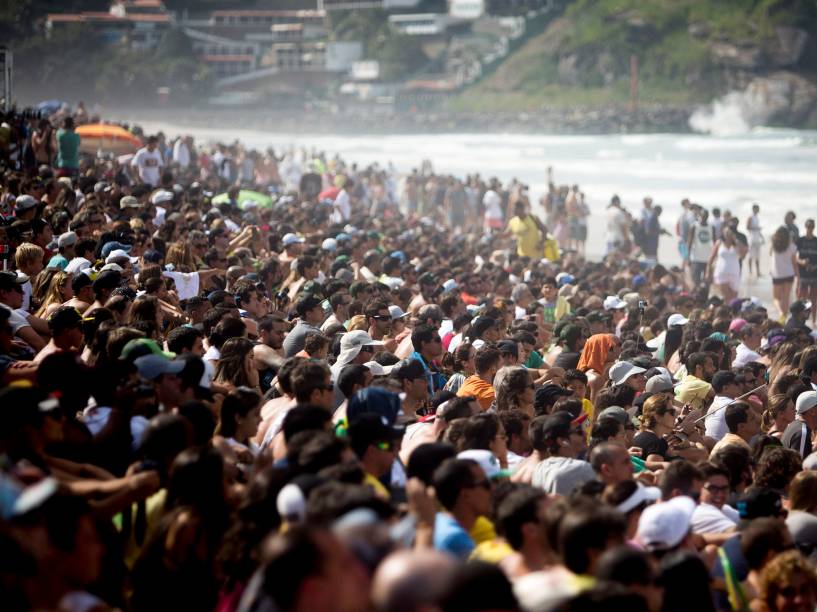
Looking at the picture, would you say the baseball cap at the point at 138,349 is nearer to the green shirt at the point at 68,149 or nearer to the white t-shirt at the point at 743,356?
the white t-shirt at the point at 743,356

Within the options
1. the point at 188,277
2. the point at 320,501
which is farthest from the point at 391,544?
the point at 188,277

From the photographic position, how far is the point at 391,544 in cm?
368

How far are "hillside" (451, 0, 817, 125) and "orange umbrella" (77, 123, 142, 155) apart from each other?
253 ft

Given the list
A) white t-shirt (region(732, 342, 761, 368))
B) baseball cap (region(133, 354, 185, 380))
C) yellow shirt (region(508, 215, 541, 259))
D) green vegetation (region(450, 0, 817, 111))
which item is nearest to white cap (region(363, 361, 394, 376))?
baseball cap (region(133, 354, 185, 380))

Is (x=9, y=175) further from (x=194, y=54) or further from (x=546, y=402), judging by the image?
(x=194, y=54)

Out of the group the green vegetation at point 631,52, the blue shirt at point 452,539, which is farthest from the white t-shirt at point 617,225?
the green vegetation at point 631,52

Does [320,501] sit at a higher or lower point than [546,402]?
higher

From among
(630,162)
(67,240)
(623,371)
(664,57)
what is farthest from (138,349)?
(664,57)

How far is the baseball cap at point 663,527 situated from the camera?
5082 millimetres

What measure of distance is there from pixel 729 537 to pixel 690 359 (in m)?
4.86

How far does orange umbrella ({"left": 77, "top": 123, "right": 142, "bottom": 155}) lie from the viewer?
25422 millimetres

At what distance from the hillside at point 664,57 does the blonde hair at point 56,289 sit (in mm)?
91070

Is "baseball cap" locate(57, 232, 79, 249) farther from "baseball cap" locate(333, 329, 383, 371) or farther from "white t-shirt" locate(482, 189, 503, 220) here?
"white t-shirt" locate(482, 189, 503, 220)

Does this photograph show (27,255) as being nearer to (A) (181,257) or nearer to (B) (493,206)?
(A) (181,257)
